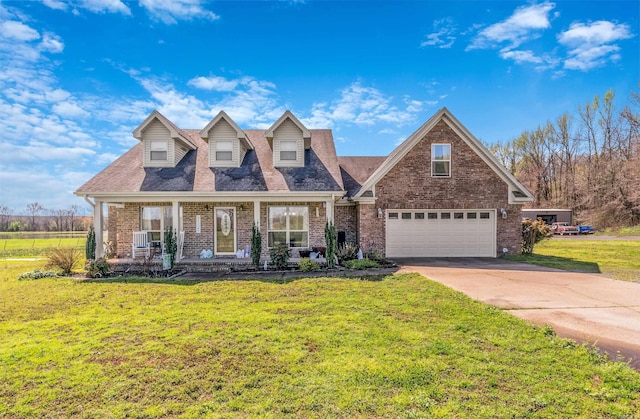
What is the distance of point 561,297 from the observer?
300 inches

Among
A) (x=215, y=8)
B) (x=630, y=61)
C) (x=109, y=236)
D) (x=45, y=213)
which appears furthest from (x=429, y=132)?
(x=45, y=213)

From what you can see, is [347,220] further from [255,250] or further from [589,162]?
[589,162]

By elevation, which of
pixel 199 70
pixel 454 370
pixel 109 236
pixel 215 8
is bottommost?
pixel 454 370

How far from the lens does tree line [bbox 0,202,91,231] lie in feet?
141

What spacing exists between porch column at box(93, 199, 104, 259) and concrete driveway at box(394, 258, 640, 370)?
1140 centimetres

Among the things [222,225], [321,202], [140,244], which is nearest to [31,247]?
[140,244]

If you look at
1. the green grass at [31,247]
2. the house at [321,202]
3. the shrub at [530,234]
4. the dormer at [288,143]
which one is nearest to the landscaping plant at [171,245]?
the house at [321,202]

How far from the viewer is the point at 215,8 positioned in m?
13.6

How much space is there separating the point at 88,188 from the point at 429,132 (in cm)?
1436

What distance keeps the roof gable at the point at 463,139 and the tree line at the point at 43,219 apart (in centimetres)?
4169

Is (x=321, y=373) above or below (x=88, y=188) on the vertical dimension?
below

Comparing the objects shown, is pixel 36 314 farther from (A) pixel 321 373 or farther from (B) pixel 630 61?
(B) pixel 630 61

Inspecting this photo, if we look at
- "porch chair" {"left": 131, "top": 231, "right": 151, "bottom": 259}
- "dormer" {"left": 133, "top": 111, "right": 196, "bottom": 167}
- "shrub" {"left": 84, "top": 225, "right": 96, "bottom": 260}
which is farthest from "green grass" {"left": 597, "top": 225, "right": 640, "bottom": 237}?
"shrub" {"left": 84, "top": 225, "right": 96, "bottom": 260}

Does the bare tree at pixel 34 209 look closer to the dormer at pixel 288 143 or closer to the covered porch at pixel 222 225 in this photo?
the covered porch at pixel 222 225
